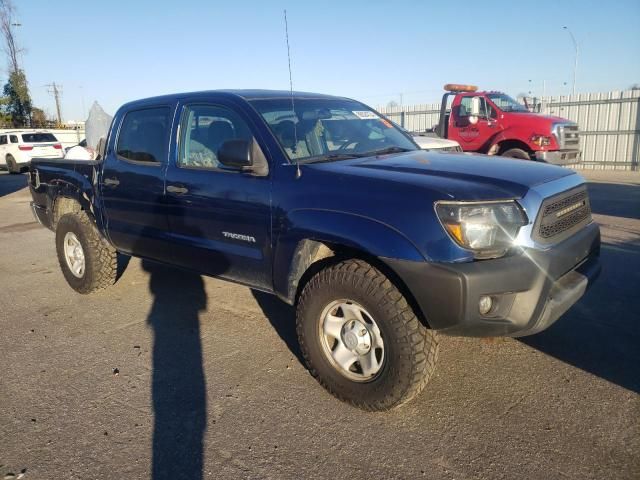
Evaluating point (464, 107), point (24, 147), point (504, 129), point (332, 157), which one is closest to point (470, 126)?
point (464, 107)

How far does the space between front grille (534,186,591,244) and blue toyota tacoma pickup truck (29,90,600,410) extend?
15mm

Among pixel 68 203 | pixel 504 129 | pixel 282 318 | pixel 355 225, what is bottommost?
pixel 282 318

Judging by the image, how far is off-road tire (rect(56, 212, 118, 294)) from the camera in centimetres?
489

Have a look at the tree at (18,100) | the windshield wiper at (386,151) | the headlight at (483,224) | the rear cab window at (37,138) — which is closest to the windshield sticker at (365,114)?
the windshield wiper at (386,151)

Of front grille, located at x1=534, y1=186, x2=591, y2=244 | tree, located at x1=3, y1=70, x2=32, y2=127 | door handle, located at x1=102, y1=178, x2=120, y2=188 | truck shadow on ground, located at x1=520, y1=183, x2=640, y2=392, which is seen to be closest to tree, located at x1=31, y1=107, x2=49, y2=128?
tree, located at x1=3, y1=70, x2=32, y2=127

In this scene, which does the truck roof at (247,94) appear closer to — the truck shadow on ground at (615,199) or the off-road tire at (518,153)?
the truck shadow on ground at (615,199)

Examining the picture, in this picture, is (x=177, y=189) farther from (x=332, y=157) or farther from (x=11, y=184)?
(x=11, y=184)

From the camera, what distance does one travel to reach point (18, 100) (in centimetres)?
3347

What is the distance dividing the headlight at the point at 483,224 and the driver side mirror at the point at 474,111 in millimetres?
9627

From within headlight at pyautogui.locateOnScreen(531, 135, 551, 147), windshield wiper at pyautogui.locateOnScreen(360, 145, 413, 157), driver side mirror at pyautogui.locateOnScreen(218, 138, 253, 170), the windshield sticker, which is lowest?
headlight at pyautogui.locateOnScreen(531, 135, 551, 147)

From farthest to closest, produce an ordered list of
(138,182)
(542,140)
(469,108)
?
(469,108) < (542,140) < (138,182)

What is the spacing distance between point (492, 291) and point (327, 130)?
5.93 ft

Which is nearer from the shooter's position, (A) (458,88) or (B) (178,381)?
(B) (178,381)

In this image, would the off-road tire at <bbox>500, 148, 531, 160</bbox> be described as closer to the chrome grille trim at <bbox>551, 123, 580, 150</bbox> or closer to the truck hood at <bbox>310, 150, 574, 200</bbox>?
the chrome grille trim at <bbox>551, 123, 580, 150</bbox>
